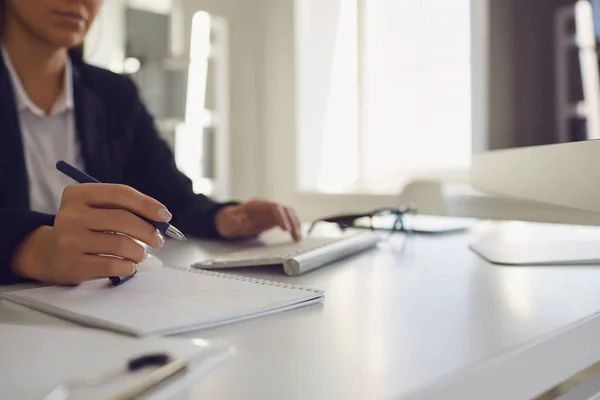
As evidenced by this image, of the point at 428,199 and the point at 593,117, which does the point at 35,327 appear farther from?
the point at 428,199

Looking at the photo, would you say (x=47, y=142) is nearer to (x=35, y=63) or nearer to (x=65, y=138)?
(x=65, y=138)

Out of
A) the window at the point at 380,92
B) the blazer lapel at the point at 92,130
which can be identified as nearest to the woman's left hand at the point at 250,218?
the blazer lapel at the point at 92,130

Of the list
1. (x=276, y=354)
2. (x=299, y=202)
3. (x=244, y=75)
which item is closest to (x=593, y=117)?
(x=276, y=354)

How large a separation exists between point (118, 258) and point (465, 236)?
64cm

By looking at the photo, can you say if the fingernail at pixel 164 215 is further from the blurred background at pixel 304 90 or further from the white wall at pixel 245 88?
the white wall at pixel 245 88

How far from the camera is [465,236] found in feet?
3.13

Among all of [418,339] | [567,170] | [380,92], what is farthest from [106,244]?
[380,92]

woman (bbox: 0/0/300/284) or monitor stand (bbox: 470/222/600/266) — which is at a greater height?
woman (bbox: 0/0/300/284)

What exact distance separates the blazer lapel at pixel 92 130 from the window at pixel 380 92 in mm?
1598

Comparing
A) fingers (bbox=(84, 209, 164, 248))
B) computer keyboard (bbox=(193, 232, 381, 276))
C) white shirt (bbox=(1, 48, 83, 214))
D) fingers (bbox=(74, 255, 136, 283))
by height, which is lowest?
computer keyboard (bbox=(193, 232, 381, 276))

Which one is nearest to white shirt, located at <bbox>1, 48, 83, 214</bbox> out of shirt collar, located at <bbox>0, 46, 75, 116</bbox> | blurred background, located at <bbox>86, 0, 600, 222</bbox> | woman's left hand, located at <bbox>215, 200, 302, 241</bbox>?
shirt collar, located at <bbox>0, 46, 75, 116</bbox>

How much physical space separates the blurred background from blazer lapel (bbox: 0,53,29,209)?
1.47 meters

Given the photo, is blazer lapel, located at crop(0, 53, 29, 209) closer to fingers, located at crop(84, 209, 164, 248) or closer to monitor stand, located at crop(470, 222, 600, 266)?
fingers, located at crop(84, 209, 164, 248)

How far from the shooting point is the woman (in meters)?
0.90
